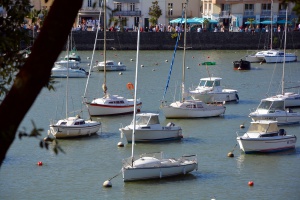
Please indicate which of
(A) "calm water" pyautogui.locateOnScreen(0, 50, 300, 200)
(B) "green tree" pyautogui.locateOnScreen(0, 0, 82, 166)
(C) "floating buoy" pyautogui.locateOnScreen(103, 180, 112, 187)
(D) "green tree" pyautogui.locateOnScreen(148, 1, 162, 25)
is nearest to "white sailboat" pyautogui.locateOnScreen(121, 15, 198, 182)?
(A) "calm water" pyautogui.locateOnScreen(0, 50, 300, 200)

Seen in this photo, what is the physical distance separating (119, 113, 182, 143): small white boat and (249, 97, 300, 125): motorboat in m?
4.49

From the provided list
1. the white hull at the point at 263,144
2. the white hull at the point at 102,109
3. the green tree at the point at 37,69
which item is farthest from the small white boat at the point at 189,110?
the green tree at the point at 37,69

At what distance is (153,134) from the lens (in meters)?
27.5

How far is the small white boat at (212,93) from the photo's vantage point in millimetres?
38312

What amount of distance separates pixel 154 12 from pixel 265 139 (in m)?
53.3

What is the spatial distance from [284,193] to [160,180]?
10.5ft

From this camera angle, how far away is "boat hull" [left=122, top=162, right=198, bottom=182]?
71.3ft

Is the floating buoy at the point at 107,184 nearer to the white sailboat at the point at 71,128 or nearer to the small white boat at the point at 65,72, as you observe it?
the white sailboat at the point at 71,128

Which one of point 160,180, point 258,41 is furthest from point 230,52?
point 160,180

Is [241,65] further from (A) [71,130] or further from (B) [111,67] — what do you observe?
(A) [71,130]

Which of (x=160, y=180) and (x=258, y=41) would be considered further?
(x=258, y=41)

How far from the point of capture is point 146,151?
86.6 feet

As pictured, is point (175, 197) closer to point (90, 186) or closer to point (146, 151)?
point (90, 186)

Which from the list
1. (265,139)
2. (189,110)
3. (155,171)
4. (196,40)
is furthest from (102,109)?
(196,40)
